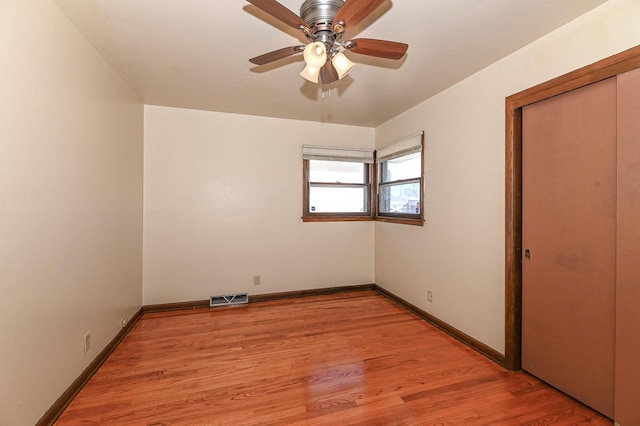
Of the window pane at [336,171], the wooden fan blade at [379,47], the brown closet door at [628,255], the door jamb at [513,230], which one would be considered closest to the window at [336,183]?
the window pane at [336,171]

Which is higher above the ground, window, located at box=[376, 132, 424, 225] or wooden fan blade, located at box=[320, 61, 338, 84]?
wooden fan blade, located at box=[320, 61, 338, 84]

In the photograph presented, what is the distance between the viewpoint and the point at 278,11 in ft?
4.43

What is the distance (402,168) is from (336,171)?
38.6 inches

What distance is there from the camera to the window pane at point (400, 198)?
11.7ft

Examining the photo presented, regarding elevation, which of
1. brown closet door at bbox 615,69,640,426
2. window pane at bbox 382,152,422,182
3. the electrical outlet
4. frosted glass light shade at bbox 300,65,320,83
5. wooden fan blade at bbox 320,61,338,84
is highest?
wooden fan blade at bbox 320,61,338,84

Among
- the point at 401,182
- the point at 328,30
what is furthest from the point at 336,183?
the point at 328,30

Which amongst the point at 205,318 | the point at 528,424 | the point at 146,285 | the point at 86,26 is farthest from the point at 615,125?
the point at 146,285

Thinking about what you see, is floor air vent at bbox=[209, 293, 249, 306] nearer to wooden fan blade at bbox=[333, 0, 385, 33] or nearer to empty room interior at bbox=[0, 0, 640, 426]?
empty room interior at bbox=[0, 0, 640, 426]

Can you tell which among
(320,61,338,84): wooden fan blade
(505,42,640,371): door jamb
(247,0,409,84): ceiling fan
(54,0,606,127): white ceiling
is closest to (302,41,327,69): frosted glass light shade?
(247,0,409,84): ceiling fan

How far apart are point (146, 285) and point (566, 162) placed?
4323 mm

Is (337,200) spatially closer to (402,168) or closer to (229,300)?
(402,168)

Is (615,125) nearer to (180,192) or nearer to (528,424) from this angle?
(528,424)

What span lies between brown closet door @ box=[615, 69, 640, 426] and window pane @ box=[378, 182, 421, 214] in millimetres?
1919

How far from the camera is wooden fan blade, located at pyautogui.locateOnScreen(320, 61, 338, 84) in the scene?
1794 mm
